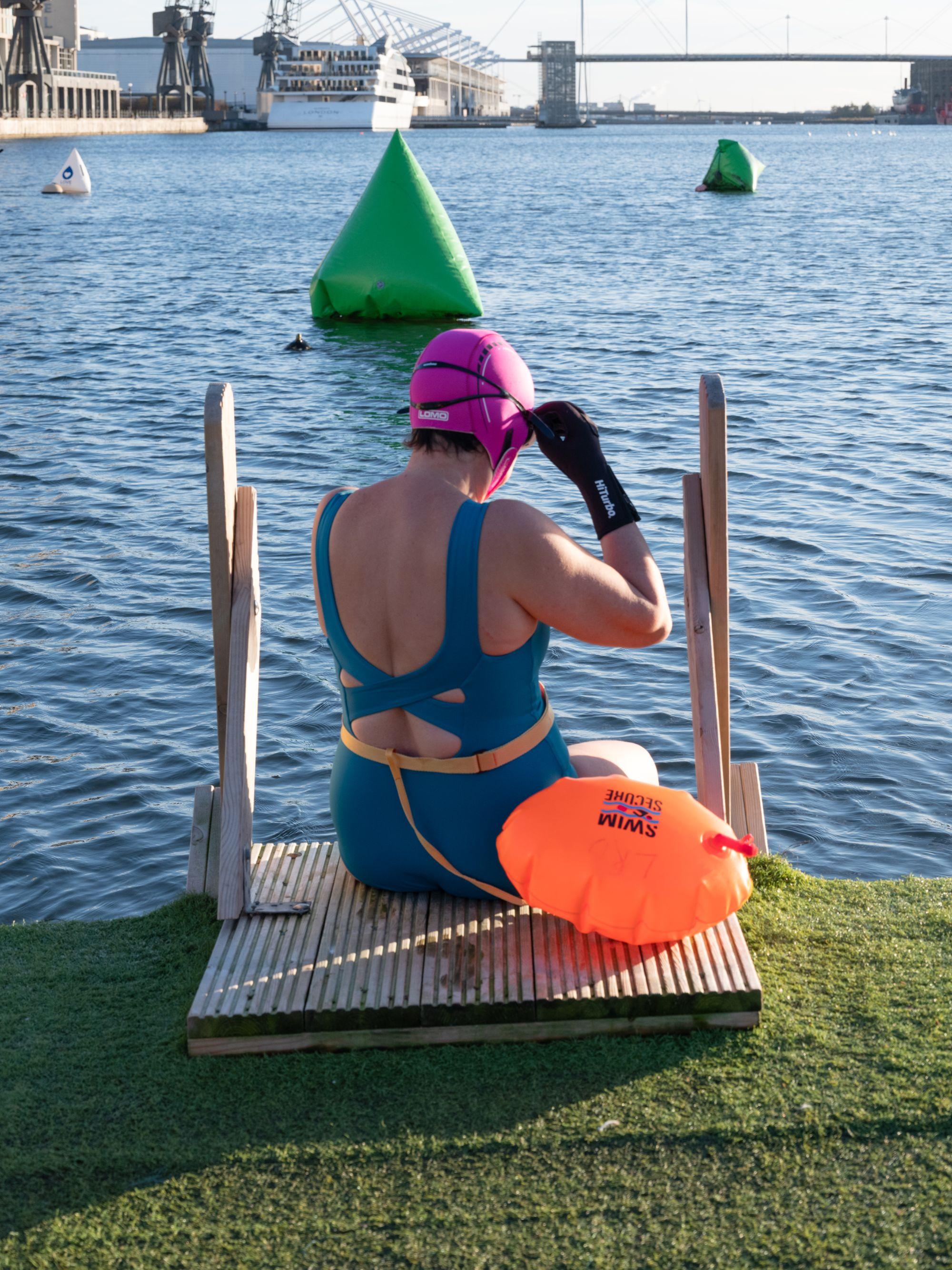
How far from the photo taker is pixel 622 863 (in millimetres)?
2635

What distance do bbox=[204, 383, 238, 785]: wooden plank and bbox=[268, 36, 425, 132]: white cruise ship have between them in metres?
126

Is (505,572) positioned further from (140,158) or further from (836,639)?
(140,158)

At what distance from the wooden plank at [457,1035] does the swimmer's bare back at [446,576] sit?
55 cm

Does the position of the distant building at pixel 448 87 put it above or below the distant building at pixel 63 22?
above

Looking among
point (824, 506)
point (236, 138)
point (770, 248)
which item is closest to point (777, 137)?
point (236, 138)

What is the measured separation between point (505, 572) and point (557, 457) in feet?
1.20

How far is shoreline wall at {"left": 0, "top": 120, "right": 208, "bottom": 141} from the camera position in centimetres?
7750

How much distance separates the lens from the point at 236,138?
112688 millimetres

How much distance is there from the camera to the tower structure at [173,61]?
343 feet

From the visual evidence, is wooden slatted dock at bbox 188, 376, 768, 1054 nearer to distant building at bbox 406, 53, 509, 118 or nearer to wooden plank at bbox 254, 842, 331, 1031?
wooden plank at bbox 254, 842, 331, 1031

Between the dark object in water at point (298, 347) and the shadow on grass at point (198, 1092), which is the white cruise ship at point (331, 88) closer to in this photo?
the dark object in water at point (298, 347)

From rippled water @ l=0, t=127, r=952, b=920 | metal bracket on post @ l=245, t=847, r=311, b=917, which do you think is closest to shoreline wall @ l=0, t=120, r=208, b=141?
rippled water @ l=0, t=127, r=952, b=920

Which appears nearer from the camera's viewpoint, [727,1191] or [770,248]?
[727,1191]

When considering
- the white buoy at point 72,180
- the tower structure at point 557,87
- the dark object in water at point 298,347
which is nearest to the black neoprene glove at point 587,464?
the dark object in water at point 298,347
